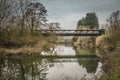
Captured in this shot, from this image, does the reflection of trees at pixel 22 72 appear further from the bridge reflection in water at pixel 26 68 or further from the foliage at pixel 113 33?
the foliage at pixel 113 33

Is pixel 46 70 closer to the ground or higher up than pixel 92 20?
closer to the ground

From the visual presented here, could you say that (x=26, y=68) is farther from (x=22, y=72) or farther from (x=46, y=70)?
(x=22, y=72)

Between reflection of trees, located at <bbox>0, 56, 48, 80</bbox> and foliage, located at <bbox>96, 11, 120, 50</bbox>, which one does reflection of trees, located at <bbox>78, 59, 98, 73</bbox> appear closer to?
reflection of trees, located at <bbox>0, 56, 48, 80</bbox>

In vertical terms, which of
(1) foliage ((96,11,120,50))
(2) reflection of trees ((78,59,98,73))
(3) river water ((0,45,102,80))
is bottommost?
(2) reflection of trees ((78,59,98,73))

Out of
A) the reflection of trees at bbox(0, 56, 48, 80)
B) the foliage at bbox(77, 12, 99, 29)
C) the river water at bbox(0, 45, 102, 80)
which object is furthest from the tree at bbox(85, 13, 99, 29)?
the reflection of trees at bbox(0, 56, 48, 80)

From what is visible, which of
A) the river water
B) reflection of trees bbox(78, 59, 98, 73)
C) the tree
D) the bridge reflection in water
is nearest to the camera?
the river water

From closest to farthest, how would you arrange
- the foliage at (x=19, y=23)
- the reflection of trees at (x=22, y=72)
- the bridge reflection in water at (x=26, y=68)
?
the reflection of trees at (x=22, y=72) < the bridge reflection in water at (x=26, y=68) < the foliage at (x=19, y=23)

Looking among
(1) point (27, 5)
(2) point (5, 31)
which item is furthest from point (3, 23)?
(1) point (27, 5)

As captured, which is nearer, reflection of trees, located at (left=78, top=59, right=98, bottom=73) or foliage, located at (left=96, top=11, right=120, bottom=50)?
reflection of trees, located at (left=78, top=59, right=98, bottom=73)

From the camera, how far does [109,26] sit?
79438mm

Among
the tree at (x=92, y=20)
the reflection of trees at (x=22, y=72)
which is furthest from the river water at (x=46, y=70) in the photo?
the tree at (x=92, y=20)

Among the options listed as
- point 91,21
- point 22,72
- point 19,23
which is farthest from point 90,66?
point 91,21

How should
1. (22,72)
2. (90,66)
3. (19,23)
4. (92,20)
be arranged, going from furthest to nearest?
1. (92,20)
2. (19,23)
3. (90,66)
4. (22,72)

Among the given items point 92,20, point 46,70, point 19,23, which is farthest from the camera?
point 92,20
